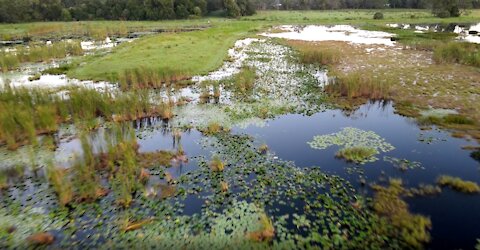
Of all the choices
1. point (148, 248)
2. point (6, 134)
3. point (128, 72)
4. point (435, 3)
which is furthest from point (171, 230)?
point (435, 3)

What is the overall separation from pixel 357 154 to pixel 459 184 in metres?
4.16

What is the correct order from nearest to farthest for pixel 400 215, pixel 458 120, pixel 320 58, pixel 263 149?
1. pixel 400 215
2. pixel 263 149
3. pixel 458 120
4. pixel 320 58

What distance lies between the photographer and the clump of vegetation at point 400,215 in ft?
33.4

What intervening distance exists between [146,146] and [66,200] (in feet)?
17.7

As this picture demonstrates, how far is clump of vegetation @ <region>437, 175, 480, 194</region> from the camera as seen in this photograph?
41.3 feet

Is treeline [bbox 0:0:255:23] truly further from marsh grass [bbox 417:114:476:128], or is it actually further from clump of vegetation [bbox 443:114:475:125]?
clump of vegetation [bbox 443:114:475:125]

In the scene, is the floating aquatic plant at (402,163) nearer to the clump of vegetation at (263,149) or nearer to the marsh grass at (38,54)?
the clump of vegetation at (263,149)

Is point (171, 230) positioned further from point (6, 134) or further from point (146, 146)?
point (6, 134)

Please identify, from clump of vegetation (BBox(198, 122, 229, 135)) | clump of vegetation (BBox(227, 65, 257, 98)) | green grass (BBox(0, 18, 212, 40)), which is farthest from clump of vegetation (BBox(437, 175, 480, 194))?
green grass (BBox(0, 18, 212, 40))

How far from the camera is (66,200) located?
1211 centimetres

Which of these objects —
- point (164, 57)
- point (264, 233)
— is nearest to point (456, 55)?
point (164, 57)

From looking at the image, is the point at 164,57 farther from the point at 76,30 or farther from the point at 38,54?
the point at 76,30

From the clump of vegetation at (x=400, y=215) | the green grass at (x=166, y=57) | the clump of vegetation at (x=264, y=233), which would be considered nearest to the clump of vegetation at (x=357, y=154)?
the clump of vegetation at (x=400, y=215)

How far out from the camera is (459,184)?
12.8 meters
